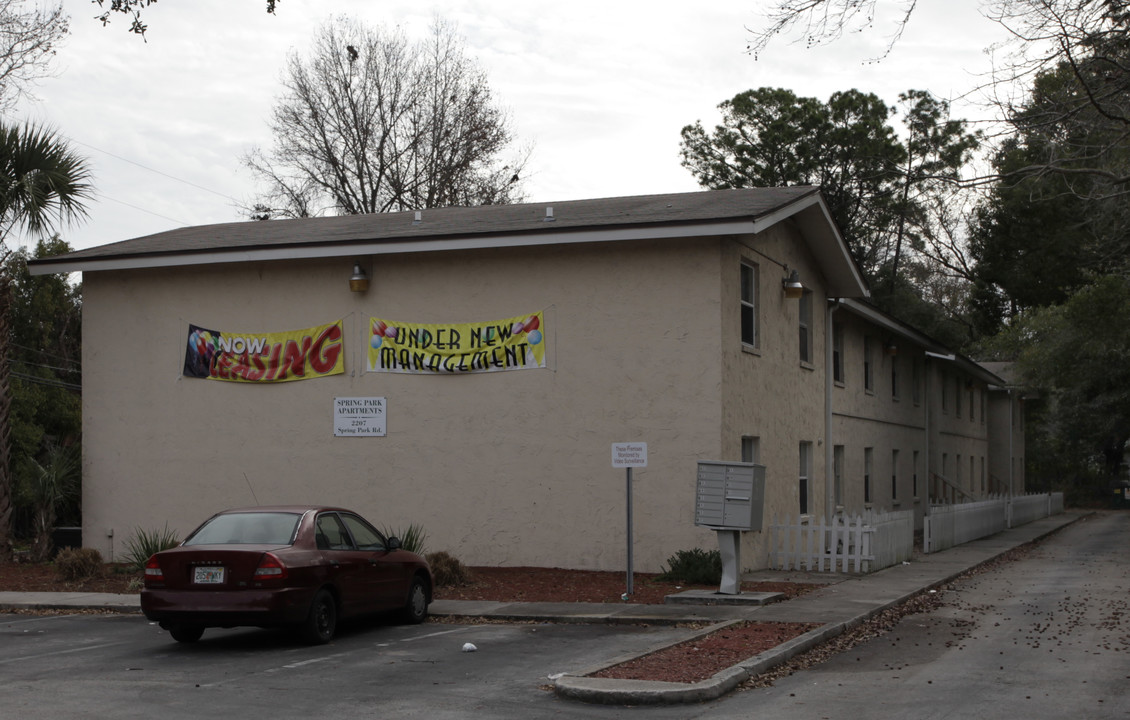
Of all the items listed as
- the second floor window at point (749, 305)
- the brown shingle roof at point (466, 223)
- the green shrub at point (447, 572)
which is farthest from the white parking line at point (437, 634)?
the second floor window at point (749, 305)

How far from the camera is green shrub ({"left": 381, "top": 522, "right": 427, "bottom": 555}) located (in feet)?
60.3

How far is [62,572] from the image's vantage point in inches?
719

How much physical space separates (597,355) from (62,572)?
29.0ft

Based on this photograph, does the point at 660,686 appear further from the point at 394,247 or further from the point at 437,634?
the point at 394,247

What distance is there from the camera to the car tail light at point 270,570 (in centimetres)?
1146

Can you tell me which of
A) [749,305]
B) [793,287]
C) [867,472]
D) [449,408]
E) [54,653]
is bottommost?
[54,653]

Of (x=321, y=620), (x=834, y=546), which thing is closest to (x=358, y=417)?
(x=834, y=546)

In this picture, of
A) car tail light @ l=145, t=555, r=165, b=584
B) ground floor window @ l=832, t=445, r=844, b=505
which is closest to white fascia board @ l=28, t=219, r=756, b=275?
car tail light @ l=145, t=555, r=165, b=584

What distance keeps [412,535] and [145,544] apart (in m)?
4.32

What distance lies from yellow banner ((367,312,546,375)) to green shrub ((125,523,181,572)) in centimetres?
444

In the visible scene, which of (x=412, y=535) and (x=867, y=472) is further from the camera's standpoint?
(x=867, y=472)

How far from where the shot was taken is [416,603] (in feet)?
45.8

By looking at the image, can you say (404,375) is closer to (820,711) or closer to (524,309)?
(524,309)

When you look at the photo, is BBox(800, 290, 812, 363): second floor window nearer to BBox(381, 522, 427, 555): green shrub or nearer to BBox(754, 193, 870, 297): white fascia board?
BBox(754, 193, 870, 297): white fascia board
